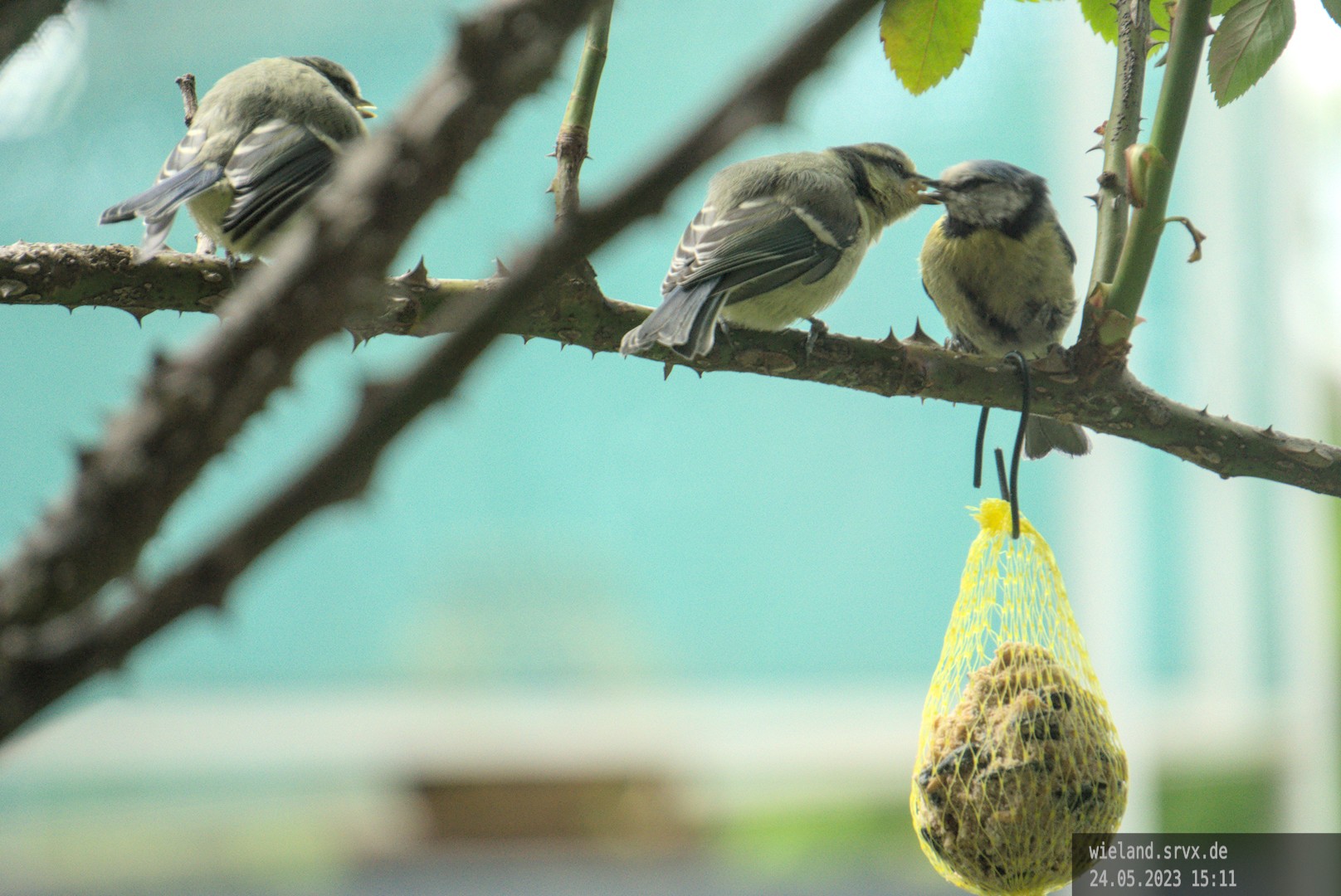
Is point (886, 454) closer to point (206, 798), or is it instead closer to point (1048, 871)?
point (206, 798)

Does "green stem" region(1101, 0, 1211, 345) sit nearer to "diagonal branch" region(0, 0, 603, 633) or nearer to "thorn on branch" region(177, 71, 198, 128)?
"diagonal branch" region(0, 0, 603, 633)

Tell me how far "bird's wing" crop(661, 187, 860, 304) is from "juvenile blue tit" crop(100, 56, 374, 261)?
1.51 ft

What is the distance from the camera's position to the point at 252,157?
129cm

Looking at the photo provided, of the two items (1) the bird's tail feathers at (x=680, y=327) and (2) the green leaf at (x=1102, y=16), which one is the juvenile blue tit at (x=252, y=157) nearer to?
(1) the bird's tail feathers at (x=680, y=327)

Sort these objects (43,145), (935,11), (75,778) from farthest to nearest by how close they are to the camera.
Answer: (75,778) < (43,145) < (935,11)

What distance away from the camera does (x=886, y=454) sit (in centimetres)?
451

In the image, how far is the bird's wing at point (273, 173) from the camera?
1208 mm

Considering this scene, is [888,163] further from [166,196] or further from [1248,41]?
[166,196]

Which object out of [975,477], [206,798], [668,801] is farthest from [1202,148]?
[206,798]

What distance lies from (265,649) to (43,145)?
78.0 inches

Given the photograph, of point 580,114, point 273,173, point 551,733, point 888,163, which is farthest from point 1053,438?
point 551,733

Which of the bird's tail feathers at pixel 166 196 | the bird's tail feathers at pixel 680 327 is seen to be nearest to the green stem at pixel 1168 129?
the bird's tail feathers at pixel 680 327

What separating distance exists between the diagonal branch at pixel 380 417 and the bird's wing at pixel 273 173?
3.36ft

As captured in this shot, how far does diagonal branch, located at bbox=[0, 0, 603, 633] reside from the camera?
0.27m
